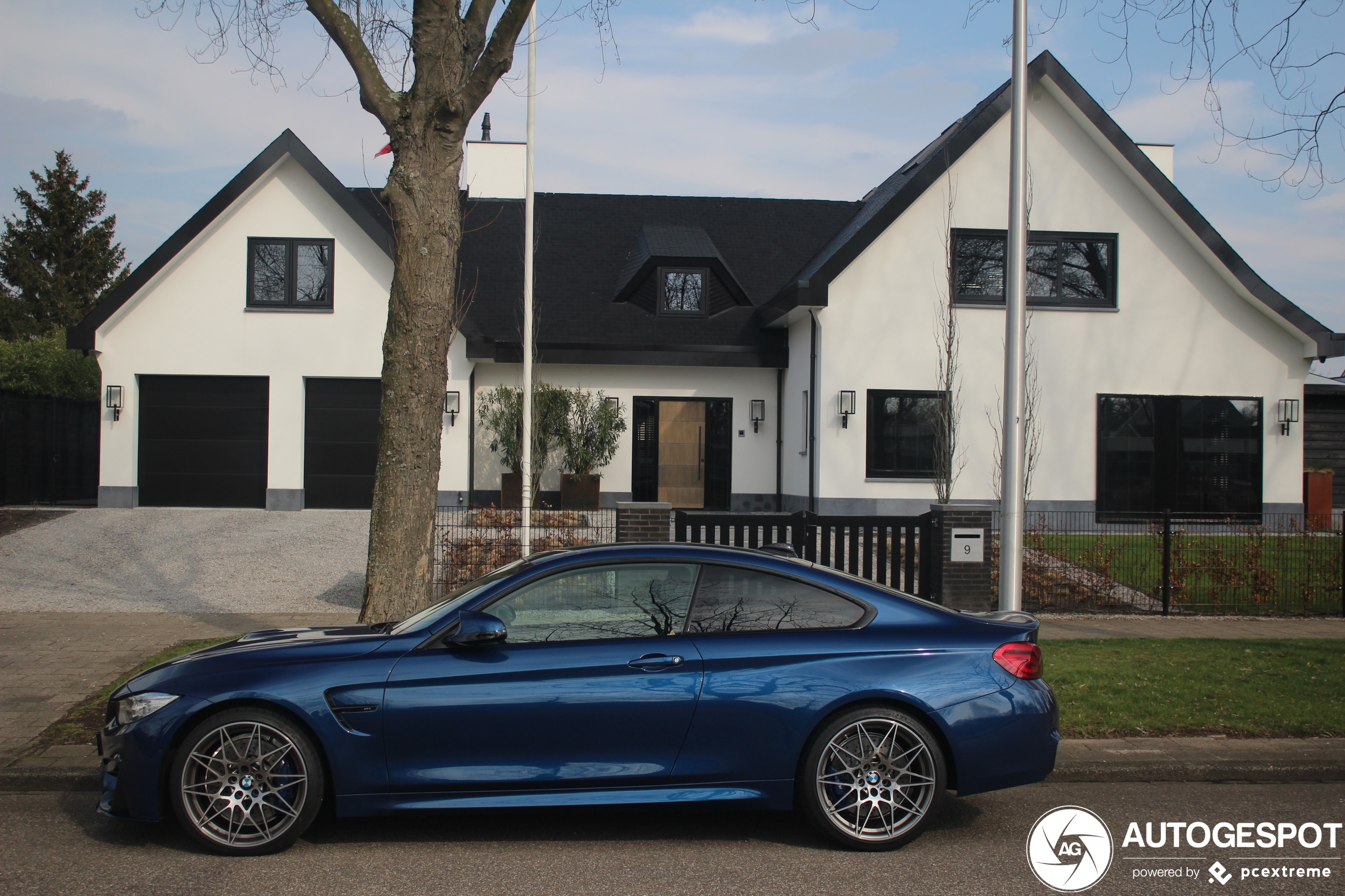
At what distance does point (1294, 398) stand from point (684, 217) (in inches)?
542

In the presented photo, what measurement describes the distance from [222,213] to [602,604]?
17.6 metres

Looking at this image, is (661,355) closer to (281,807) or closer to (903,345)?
(903,345)

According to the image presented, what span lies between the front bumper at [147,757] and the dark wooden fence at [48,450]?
1653 cm

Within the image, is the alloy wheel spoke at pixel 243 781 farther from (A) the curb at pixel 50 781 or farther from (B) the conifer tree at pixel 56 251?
(B) the conifer tree at pixel 56 251

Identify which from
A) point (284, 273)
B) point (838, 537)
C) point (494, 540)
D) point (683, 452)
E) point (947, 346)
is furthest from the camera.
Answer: point (683, 452)

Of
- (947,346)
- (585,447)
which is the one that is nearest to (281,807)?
(947,346)

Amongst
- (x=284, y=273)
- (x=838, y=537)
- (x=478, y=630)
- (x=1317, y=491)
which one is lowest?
(x=478, y=630)

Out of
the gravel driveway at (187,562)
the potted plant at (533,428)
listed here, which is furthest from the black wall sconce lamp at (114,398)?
the potted plant at (533,428)

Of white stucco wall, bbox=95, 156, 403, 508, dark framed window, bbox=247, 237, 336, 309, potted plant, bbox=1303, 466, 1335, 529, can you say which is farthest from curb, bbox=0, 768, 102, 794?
potted plant, bbox=1303, 466, 1335, 529

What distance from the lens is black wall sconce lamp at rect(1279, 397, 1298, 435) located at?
19641 millimetres

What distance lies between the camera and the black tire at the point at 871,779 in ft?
15.1

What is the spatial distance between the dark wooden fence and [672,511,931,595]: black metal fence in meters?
14.3

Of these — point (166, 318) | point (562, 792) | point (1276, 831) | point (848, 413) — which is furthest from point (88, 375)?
point (1276, 831)

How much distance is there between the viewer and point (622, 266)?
77.0 feet
